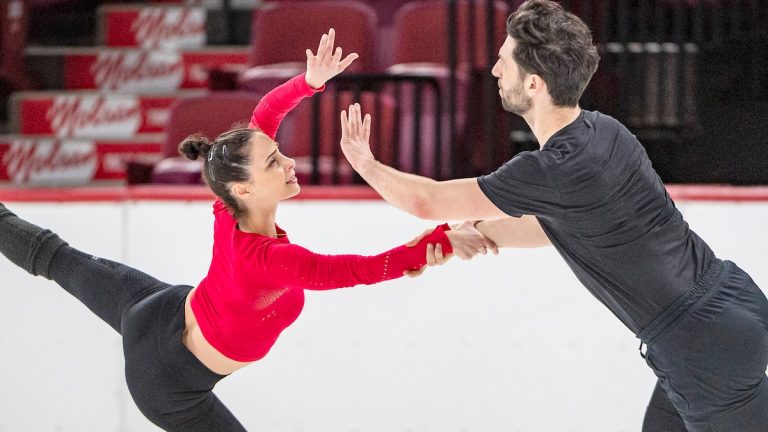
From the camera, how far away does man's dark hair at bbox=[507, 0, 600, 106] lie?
2508 mm

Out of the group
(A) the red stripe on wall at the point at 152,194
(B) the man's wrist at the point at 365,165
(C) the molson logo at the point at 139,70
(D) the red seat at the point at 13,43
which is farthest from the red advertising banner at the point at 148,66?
(B) the man's wrist at the point at 365,165

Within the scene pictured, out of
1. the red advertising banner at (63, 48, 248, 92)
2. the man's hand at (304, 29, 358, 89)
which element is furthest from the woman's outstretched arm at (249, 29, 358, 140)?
the red advertising banner at (63, 48, 248, 92)

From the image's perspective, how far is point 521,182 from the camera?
2.48m

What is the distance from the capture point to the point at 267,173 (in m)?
2.83

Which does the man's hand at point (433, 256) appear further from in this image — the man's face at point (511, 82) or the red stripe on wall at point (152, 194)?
the red stripe on wall at point (152, 194)

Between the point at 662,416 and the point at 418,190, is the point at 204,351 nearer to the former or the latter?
the point at 418,190

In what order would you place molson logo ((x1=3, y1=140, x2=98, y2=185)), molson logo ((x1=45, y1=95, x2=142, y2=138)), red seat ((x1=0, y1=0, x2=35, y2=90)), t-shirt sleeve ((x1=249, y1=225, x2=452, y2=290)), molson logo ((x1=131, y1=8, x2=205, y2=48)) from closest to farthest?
t-shirt sleeve ((x1=249, y1=225, x2=452, y2=290)) → molson logo ((x1=3, y1=140, x2=98, y2=185)) → molson logo ((x1=45, y1=95, x2=142, y2=138)) → red seat ((x1=0, y1=0, x2=35, y2=90)) → molson logo ((x1=131, y1=8, x2=205, y2=48))

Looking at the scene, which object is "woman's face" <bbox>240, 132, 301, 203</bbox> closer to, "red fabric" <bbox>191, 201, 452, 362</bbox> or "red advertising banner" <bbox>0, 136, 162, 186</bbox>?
"red fabric" <bbox>191, 201, 452, 362</bbox>

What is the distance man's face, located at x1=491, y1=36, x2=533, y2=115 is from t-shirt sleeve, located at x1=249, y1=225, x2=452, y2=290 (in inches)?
18.5

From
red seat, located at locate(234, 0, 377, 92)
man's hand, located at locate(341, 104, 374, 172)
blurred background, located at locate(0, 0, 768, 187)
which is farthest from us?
red seat, located at locate(234, 0, 377, 92)

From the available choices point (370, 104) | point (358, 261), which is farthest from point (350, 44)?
point (358, 261)

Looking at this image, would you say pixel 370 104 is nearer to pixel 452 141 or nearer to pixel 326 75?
pixel 452 141

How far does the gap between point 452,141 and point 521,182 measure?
1888 mm

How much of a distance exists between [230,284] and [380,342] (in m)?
1.18
